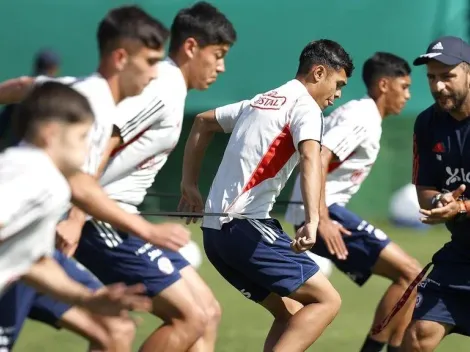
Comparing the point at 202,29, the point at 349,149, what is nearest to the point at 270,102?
the point at 202,29

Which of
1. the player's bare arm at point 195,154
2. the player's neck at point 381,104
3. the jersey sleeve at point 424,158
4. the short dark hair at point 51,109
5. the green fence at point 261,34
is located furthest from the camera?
the green fence at point 261,34

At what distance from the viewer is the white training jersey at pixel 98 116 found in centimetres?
607

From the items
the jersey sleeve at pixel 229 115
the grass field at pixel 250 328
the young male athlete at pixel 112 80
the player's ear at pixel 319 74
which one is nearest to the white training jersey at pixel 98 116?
the young male athlete at pixel 112 80

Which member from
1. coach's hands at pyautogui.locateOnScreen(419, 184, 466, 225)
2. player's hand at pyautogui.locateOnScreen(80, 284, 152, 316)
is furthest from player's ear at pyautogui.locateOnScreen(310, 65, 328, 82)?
player's hand at pyautogui.locateOnScreen(80, 284, 152, 316)

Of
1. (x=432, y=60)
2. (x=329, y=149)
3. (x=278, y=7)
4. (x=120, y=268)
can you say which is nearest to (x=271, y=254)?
(x=120, y=268)

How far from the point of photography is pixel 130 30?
628cm

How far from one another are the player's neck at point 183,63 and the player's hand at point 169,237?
1.68 metres

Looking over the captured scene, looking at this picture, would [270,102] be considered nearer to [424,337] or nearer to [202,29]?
[202,29]

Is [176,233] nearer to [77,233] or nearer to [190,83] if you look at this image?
[77,233]

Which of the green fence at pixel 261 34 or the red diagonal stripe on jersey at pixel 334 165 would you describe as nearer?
the red diagonal stripe on jersey at pixel 334 165

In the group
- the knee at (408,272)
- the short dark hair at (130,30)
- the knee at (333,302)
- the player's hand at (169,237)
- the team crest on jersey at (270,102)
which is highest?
the short dark hair at (130,30)

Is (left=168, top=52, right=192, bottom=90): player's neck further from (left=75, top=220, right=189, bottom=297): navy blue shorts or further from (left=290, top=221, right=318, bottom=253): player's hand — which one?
(left=290, top=221, right=318, bottom=253): player's hand

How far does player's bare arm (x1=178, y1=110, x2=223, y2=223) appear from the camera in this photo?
7973mm

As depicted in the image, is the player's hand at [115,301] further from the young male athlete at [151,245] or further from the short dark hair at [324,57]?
the short dark hair at [324,57]
